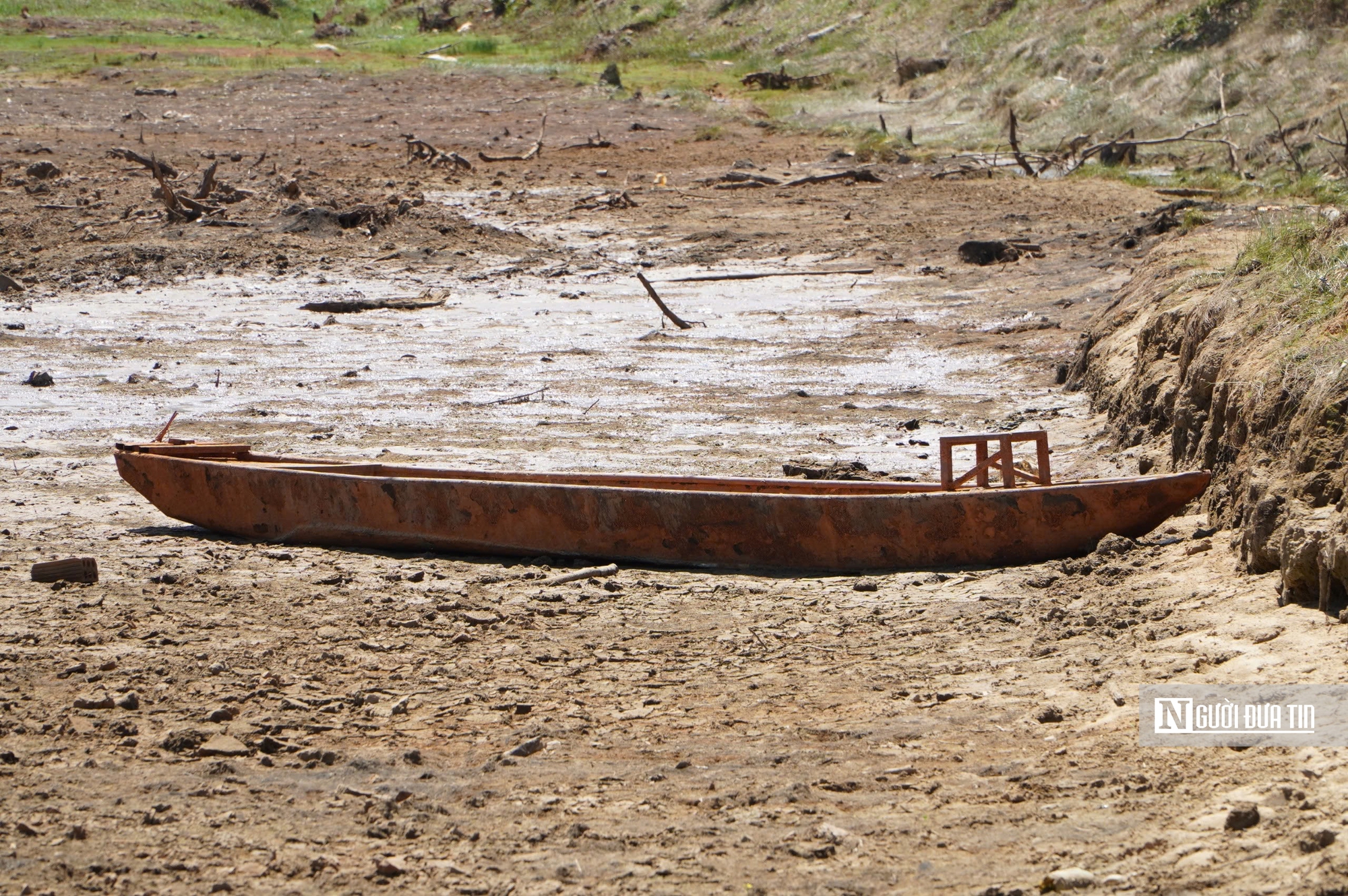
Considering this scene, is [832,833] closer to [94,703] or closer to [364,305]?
[94,703]

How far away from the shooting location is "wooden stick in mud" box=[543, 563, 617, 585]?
5.95 metres

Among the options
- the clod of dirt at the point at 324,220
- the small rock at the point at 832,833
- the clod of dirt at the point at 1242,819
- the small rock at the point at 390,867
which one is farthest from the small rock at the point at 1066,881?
the clod of dirt at the point at 324,220

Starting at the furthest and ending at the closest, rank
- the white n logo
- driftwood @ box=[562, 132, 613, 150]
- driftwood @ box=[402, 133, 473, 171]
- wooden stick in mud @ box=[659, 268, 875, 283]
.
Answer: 1. driftwood @ box=[562, 132, 613, 150]
2. driftwood @ box=[402, 133, 473, 171]
3. wooden stick in mud @ box=[659, 268, 875, 283]
4. the white n logo

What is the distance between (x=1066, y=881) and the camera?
318 centimetres

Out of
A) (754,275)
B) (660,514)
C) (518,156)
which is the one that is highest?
(518,156)

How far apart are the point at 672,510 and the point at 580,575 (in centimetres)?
45

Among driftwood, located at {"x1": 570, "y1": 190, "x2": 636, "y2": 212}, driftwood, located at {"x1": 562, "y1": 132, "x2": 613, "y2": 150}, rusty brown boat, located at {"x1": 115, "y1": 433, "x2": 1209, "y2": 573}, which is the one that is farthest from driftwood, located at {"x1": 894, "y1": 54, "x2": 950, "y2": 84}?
rusty brown boat, located at {"x1": 115, "y1": 433, "x2": 1209, "y2": 573}

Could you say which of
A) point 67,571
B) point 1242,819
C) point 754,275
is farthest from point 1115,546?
point 754,275

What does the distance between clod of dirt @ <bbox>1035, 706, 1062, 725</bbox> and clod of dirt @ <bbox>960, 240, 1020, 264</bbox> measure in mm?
10377

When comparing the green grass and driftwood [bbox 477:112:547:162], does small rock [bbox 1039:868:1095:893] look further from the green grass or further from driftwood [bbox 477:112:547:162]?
driftwood [bbox 477:112:547:162]

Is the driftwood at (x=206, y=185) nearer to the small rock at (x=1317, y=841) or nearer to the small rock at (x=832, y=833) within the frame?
the small rock at (x=832, y=833)

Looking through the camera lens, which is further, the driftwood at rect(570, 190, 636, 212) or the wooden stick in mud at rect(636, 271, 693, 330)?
the driftwood at rect(570, 190, 636, 212)

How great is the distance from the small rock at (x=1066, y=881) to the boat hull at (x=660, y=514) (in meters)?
2.65

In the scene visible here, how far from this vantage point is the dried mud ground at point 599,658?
11.4ft
